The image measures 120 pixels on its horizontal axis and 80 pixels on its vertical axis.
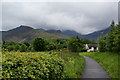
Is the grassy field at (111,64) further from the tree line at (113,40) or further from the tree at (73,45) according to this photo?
the tree at (73,45)

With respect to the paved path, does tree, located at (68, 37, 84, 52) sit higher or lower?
higher

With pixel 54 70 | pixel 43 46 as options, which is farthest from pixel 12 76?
pixel 43 46

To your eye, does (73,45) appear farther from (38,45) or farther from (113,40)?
(38,45)

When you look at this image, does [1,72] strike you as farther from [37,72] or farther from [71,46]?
[71,46]

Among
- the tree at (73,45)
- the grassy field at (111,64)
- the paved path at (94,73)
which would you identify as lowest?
the paved path at (94,73)

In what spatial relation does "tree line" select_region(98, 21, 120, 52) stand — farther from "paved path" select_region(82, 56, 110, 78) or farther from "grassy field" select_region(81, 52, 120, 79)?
"paved path" select_region(82, 56, 110, 78)

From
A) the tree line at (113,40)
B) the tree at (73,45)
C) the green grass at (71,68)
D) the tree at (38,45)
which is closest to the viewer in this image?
the green grass at (71,68)

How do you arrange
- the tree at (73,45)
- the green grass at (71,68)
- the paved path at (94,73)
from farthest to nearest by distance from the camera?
1. the tree at (73,45)
2. the paved path at (94,73)
3. the green grass at (71,68)

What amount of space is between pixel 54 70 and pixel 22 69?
7.99ft

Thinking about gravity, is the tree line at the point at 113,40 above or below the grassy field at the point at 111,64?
above

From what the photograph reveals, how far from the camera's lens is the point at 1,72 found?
146 inches

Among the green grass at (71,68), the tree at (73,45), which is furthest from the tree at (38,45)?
the green grass at (71,68)

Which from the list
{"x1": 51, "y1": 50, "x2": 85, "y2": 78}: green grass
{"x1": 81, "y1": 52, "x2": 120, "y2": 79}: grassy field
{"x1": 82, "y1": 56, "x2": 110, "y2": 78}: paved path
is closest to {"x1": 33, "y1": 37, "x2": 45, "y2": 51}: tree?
{"x1": 81, "y1": 52, "x2": 120, "y2": 79}: grassy field

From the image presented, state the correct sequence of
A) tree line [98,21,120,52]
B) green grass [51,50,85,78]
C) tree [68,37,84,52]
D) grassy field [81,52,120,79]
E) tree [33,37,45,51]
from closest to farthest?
green grass [51,50,85,78]
grassy field [81,52,120,79]
tree line [98,21,120,52]
tree [68,37,84,52]
tree [33,37,45,51]
